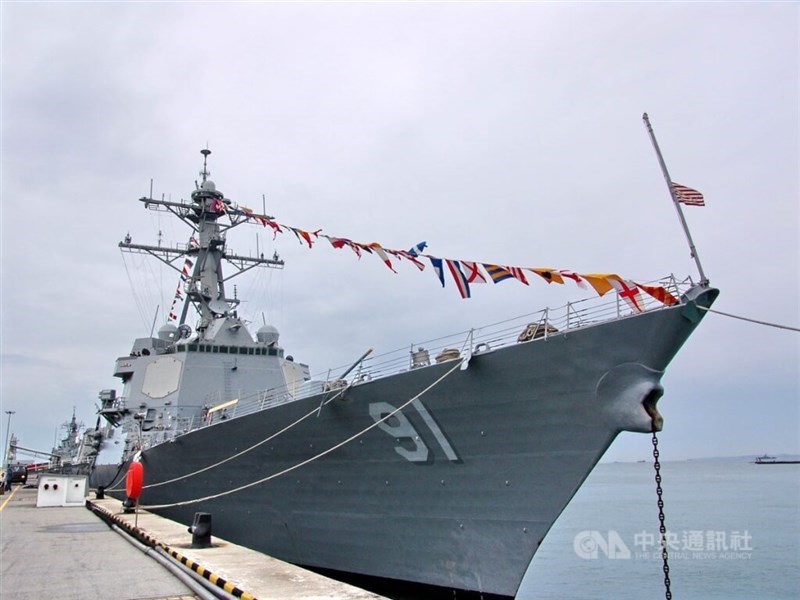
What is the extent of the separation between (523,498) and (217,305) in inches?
483

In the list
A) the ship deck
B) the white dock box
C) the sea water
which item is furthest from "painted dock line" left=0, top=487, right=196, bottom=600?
the sea water

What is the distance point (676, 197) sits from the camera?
674 centimetres

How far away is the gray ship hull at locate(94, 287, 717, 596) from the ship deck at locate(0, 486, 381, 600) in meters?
1.62

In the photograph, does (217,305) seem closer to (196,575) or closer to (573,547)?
(196,575)

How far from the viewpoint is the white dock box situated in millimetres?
16531

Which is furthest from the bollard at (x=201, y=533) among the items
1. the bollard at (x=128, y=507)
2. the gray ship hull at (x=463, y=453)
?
the bollard at (x=128, y=507)

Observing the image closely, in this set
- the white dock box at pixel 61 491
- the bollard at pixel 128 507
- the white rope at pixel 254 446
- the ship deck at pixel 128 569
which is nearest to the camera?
the ship deck at pixel 128 569

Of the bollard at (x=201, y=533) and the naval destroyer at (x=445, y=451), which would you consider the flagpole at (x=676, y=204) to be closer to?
the naval destroyer at (x=445, y=451)

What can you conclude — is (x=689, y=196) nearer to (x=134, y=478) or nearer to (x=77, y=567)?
(x=77, y=567)

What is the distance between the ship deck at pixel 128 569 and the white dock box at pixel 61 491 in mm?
5691

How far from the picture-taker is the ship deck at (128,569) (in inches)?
231

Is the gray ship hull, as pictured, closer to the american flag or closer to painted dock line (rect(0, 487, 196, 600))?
the american flag

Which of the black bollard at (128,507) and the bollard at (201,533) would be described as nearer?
the bollard at (201,533)

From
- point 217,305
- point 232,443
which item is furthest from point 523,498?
point 217,305
